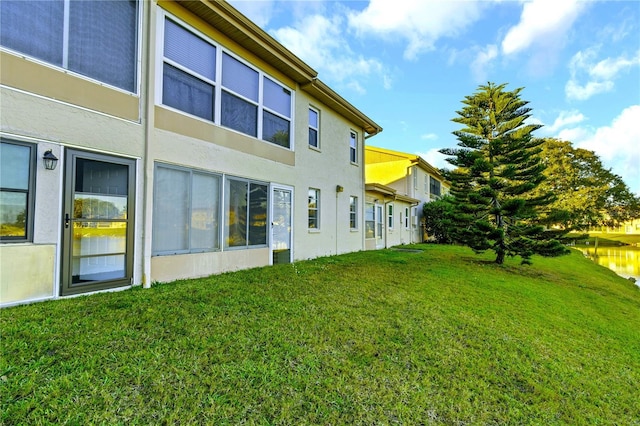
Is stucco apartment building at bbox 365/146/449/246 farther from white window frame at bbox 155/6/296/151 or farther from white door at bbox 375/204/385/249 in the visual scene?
white window frame at bbox 155/6/296/151

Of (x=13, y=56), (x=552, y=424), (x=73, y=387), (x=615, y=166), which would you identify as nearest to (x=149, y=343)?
(x=73, y=387)

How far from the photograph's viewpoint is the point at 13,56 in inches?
155

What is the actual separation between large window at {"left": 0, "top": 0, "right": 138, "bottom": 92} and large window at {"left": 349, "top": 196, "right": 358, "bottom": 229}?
899 cm

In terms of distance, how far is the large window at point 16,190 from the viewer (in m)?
3.88

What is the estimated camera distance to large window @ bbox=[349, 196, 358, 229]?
12633mm

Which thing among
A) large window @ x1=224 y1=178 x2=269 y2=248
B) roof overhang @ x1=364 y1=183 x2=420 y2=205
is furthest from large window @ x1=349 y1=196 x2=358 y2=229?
large window @ x1=224 y1=178 x2=269 y2=248

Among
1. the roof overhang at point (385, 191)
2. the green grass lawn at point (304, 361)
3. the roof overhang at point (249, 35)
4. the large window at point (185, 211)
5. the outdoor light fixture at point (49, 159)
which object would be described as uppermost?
the roof overhang at point (249, 35)

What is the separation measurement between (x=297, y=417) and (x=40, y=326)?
10.2 ft

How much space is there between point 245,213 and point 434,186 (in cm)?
2161

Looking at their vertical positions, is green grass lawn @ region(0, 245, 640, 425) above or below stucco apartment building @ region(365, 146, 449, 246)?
below

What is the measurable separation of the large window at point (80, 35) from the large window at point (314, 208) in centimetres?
607

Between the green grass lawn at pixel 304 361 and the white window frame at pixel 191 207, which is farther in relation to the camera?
the white window frame at pixel 191 207

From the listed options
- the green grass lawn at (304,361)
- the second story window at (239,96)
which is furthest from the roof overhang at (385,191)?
the green grass lawn at (304,361)

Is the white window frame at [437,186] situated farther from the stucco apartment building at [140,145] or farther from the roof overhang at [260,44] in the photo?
the stucco apartment building at [140,145]
